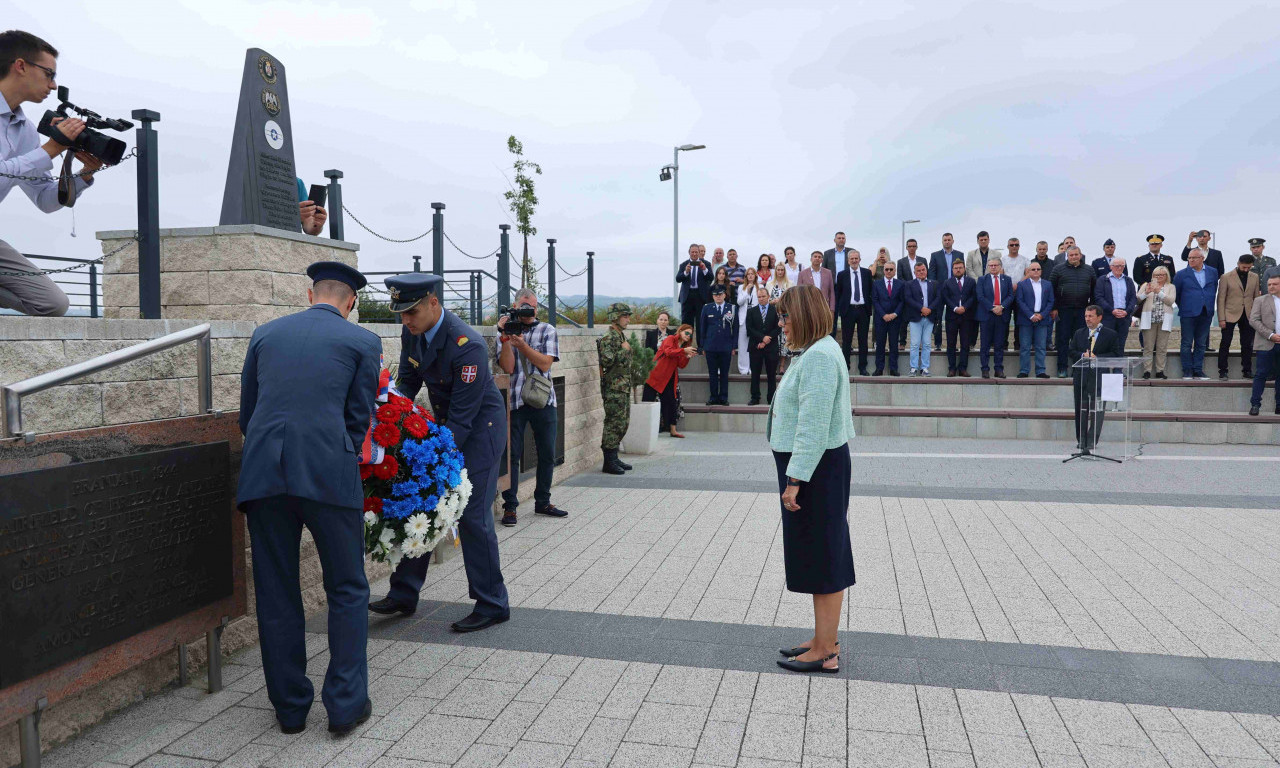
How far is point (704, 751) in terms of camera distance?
3461 mm

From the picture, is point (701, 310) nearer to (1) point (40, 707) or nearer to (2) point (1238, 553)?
(2) point (1238, 553)

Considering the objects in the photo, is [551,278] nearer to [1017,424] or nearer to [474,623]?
[474,623]

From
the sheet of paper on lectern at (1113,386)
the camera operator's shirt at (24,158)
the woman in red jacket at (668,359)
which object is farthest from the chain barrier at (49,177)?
the sheet of paper on lectern at (1113,386)

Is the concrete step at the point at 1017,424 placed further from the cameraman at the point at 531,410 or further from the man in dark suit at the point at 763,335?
the cameraman at the point at 531,410

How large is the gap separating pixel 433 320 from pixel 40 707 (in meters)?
2.57

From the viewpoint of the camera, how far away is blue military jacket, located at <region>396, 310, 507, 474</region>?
4973 millimetres

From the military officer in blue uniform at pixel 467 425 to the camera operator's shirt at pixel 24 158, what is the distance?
1630 millimetres

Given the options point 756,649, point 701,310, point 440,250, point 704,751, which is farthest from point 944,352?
point 704,751

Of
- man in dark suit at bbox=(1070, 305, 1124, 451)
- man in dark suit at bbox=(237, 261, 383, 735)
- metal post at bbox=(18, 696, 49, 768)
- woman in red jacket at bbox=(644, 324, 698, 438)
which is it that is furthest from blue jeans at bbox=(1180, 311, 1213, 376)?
metal post at bbox=(18, 696, 49, 768)

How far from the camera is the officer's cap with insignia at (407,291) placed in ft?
15.6

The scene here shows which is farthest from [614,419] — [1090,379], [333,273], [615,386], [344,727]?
[344,727]

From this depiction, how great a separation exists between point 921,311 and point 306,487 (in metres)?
14.2

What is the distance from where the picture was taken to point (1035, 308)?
15.3 meters

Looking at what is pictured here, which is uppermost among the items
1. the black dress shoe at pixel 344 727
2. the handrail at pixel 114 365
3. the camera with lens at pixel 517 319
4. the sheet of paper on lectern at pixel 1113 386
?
the camera with lens at pixel 517 319
